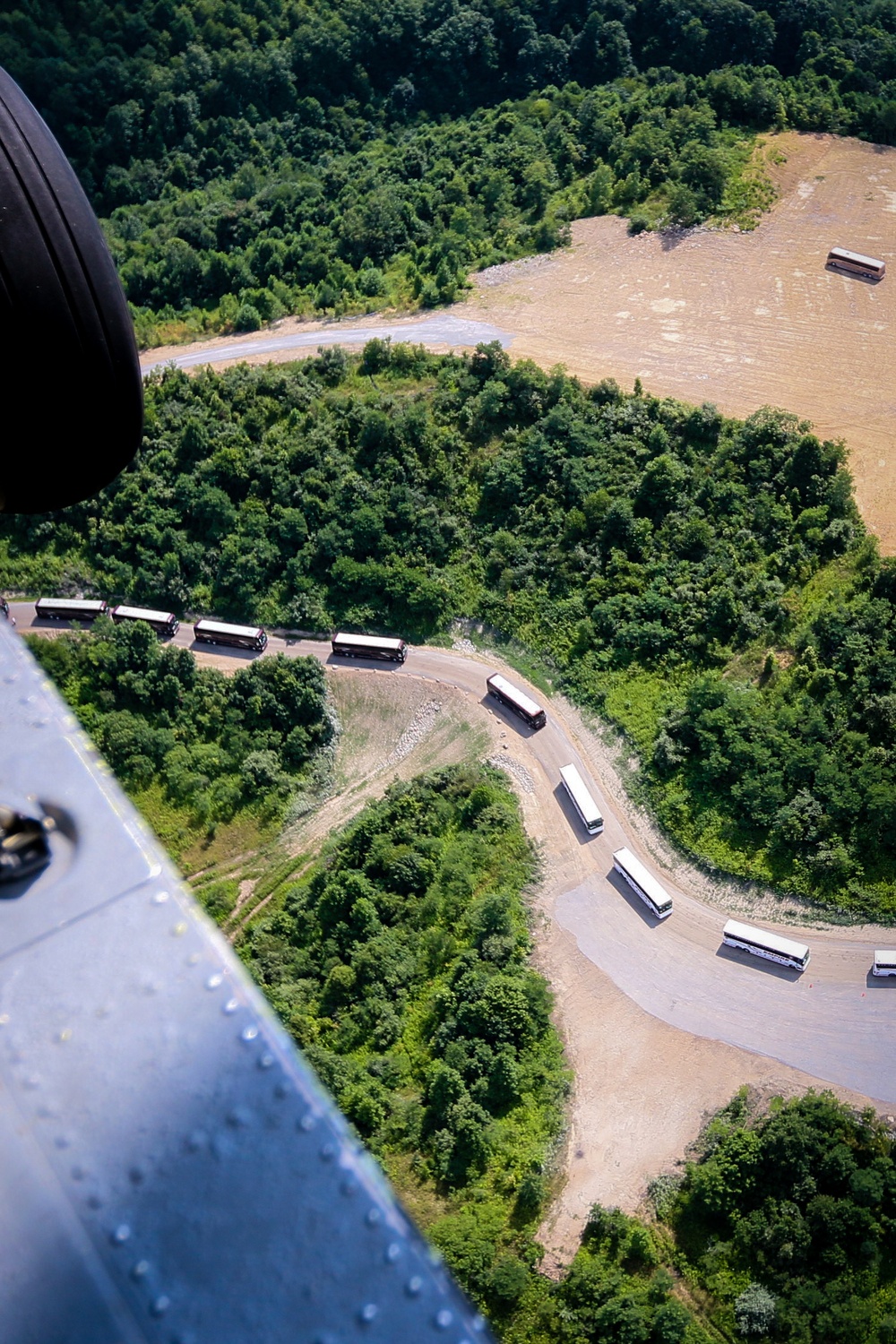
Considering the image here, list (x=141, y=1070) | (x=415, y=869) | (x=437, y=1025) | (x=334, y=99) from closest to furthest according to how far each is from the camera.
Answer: (x=141, y=1070)
(x=437, y=1025)
(x=415, y=869)
(x=334, y=99)

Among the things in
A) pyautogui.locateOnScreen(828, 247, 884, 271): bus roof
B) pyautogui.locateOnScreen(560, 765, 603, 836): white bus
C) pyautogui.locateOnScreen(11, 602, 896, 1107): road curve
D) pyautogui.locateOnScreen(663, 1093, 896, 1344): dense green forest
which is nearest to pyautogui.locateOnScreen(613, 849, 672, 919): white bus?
pyautogui.locateOnScreen(11, 602, 896, 1107): road curve

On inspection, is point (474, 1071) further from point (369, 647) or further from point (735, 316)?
point (735, 316)

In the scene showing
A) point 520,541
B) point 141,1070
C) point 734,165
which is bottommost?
point 520,541

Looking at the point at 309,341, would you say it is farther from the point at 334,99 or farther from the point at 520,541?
the point at 334,99

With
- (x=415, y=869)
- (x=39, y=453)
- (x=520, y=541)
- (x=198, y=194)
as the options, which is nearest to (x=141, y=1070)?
(x=39, y=453)

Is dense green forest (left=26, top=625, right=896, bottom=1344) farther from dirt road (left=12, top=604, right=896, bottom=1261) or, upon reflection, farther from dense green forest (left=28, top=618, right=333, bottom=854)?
dirt road (left=12, top=604, right=896, bottom=1261)

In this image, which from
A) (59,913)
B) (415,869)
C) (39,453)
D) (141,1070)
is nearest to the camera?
(141,1070)

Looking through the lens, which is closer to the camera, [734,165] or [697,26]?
[734,165]
